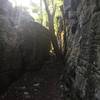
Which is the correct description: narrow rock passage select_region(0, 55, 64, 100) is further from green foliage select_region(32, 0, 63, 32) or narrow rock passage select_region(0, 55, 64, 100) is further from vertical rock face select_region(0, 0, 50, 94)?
green foliage select_region(32, 0, 63, 32)

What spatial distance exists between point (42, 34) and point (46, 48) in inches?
46.1

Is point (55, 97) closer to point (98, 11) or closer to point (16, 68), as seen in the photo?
point (16, 68)

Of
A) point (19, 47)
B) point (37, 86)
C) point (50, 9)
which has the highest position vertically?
point (50, 9)

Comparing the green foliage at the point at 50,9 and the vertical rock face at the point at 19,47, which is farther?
the green foliage at the point at 50,9

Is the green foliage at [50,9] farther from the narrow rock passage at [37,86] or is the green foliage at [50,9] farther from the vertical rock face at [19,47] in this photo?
the narrow rock passage at [37,86]

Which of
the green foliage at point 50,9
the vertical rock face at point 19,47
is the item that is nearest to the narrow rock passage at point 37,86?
the vertical rock face at point 19,47

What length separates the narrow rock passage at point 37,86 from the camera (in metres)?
9.19

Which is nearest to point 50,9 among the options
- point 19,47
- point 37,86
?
point 19,47

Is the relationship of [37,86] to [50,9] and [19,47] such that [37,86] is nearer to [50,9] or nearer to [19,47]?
[19,47]

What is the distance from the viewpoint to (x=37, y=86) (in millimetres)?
10375

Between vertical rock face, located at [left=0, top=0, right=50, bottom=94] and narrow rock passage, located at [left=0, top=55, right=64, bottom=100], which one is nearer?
narrow rock passage, located at [left=0, top=55, right=64, bottom=100]

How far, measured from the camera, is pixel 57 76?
38.9 ft

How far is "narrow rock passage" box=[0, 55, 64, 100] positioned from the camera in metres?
9.19

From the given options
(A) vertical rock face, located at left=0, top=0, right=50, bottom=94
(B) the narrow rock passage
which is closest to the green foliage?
(A) vertical rock face, located at left=0, top=0, right=50, bottom=94
